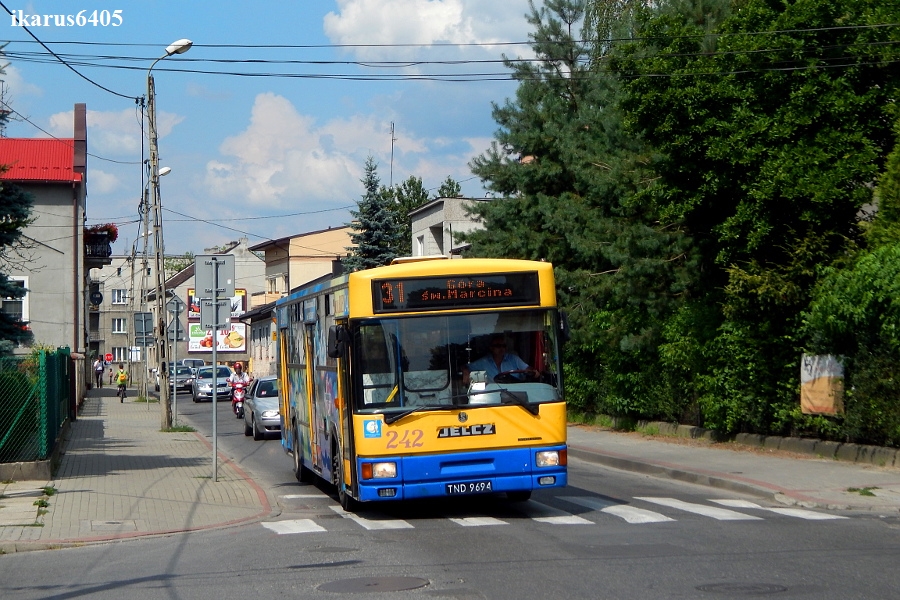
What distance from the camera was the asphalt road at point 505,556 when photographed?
817 centimetres

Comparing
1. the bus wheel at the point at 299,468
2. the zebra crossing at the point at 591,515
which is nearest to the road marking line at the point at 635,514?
the zebra crossing at the point at 591,515

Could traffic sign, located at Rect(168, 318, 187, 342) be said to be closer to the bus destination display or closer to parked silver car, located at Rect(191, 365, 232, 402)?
parked silver car, located at Rect(191, 365, 232, 402)

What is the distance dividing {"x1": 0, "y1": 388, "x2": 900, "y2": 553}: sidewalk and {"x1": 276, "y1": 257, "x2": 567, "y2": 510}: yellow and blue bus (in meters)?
2.32

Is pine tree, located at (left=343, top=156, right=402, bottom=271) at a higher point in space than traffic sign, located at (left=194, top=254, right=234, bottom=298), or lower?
higher

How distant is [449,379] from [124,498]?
5.61 m

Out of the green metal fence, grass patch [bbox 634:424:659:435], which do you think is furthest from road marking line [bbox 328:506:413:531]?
grass patch [bbox 634:424:659:435]

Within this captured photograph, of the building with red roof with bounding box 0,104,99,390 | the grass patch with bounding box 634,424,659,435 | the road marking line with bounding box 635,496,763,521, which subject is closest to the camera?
the road marking line with bounding box 635,496,763,521

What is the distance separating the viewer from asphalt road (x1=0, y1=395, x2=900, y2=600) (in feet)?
26.8

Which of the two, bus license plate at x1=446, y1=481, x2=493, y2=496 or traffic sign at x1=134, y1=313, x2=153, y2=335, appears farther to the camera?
traffic sign at x1=134, y1=313, x2=153, y2=335

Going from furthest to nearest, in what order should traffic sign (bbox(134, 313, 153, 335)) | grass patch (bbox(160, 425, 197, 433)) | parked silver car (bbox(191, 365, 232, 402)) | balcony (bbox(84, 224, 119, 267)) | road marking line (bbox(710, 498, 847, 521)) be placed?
parked silver car (bbox(191, 365, 232, 402)) → balcony (bbox(84, 224, 119, 267)) → traffic sign (bbox(134, 313, 153, 335)) → grass patch (bbox(160, 425, 197, 433)) → road marking line (bbox(710, 498, 847, 521))

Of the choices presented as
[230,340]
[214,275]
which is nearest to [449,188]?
[230,340]

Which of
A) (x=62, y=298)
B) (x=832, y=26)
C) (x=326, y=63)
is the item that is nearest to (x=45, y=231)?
(x=62, y=298)

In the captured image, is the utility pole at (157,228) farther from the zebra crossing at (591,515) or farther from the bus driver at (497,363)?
the bus driver at (497,363)

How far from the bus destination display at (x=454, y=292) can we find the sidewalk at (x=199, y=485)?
3247 millimetres
